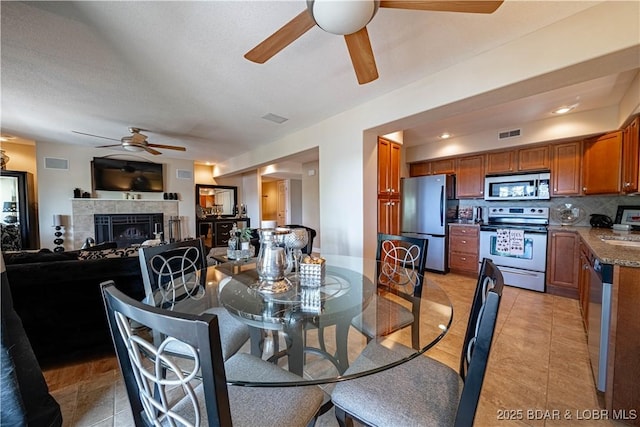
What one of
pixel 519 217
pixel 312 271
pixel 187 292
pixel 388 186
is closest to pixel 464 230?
pixel 519 217

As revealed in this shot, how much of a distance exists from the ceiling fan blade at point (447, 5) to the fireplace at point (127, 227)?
634cm

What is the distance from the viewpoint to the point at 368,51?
1.52m

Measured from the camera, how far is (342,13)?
120 centimetres

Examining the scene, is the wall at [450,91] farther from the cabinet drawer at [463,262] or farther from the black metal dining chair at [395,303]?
the cabinet drawer at [463,262]

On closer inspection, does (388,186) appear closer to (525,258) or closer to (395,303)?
(395,303)

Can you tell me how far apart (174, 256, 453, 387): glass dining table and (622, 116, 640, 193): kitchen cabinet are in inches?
99.1

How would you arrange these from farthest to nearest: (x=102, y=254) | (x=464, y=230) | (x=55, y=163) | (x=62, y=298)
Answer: (x=55, y=163), (x=464, y=230), (x=102, y=254), (x=62, y=298)

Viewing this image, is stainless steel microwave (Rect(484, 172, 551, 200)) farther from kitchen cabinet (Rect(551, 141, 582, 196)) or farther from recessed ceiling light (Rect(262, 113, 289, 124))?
recessed ceiling light (Rect(262, 113, 289, 124))

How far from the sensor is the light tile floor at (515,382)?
1424 millimetres

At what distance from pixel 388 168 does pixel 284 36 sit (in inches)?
91.5

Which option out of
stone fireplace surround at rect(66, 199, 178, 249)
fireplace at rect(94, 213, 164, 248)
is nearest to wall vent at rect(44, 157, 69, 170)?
stone fireplace surround at rect(66, 199, 178, 249)

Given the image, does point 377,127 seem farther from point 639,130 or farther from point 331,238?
point 639,130

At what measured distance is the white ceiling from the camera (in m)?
1.53

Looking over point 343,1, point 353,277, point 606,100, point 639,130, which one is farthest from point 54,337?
point 606,100
